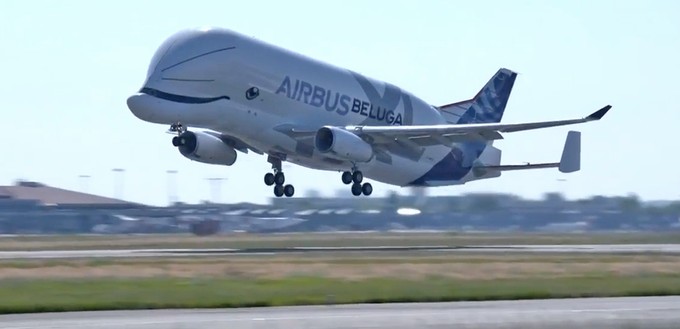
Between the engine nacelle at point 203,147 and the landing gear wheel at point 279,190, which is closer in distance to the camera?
the engine nacelle at point 203,147

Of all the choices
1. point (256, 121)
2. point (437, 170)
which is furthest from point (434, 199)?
point (256, 121)

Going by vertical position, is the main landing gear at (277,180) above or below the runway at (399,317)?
above

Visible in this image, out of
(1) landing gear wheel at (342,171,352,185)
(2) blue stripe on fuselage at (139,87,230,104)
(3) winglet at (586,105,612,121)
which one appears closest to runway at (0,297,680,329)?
(3) winglet at (586,105,612,121)

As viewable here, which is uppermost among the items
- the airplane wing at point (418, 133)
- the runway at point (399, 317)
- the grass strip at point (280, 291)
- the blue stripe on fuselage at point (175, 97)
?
the blue stripe on fuselage at point (175, 97)

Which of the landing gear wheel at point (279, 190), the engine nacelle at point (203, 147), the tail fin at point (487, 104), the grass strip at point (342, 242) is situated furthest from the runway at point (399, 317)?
the tail fin at point (487, 104)

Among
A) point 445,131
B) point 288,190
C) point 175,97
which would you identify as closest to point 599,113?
point 445,131

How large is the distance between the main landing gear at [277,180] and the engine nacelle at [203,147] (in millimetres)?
2153

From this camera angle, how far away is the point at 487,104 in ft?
207

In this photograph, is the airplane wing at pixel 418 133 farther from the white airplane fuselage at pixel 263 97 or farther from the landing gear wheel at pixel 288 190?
the landing gear wheel at pixel 288 190

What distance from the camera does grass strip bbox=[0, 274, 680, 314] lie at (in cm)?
2942

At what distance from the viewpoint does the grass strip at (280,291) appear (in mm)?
29422

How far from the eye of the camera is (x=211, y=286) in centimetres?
3406

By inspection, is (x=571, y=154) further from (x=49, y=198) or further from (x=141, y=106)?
(x=49, y=198)

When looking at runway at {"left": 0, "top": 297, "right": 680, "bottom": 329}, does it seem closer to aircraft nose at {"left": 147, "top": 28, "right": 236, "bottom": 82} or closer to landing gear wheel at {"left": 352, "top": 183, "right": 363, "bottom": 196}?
aircraft nose at {"left": 147, "top": 28, "right": 236, "bottom": 82}
